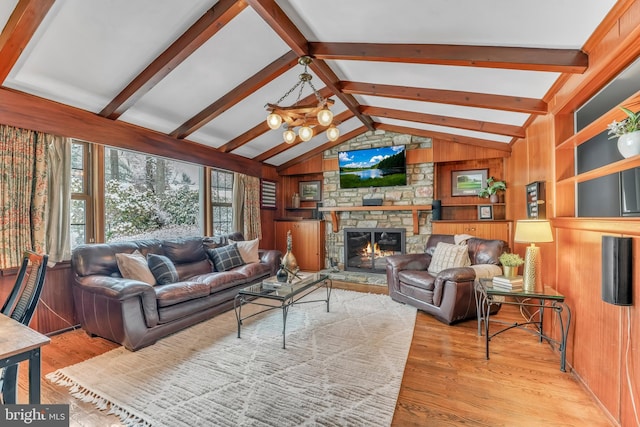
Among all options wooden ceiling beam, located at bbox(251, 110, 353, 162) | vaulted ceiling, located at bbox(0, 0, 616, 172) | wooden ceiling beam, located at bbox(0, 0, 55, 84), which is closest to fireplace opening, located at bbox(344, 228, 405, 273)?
wooden ceiling beam, located at bbox(251, 110, 353, 162)

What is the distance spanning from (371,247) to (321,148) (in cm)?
244

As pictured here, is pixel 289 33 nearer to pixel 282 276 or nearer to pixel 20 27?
pixel 20 27

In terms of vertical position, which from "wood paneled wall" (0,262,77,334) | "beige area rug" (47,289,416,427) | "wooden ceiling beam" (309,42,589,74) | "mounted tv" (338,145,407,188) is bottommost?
"beige area rug" (47,289,416,427)

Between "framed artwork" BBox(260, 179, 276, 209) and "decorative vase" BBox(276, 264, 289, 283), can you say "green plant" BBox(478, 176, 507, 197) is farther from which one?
"framed artwork" BBox(260, 179, 276, 209)

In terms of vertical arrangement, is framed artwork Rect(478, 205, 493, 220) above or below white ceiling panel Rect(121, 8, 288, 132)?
below

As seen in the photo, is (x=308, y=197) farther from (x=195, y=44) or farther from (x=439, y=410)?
(x=439, y=410)

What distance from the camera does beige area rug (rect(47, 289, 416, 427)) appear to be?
1768mm

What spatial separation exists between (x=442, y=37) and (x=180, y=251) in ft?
12.8

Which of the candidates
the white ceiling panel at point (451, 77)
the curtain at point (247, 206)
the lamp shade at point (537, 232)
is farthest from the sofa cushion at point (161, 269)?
the lamp shade at point (537, 232)

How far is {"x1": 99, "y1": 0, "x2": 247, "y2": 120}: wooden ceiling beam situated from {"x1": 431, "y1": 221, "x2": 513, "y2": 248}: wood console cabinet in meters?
4.35

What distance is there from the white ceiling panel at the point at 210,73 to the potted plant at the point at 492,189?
3949 mm

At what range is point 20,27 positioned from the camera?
2064 millimetres

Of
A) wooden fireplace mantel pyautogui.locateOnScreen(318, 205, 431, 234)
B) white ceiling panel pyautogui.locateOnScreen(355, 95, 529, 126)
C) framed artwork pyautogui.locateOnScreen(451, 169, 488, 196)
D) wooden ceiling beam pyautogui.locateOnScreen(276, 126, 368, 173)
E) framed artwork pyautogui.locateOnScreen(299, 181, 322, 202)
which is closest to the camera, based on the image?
white ceiling panel pyautogui.locateOnScreen(355, 95, 529, 126)

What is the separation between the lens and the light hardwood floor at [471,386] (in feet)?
5.70
